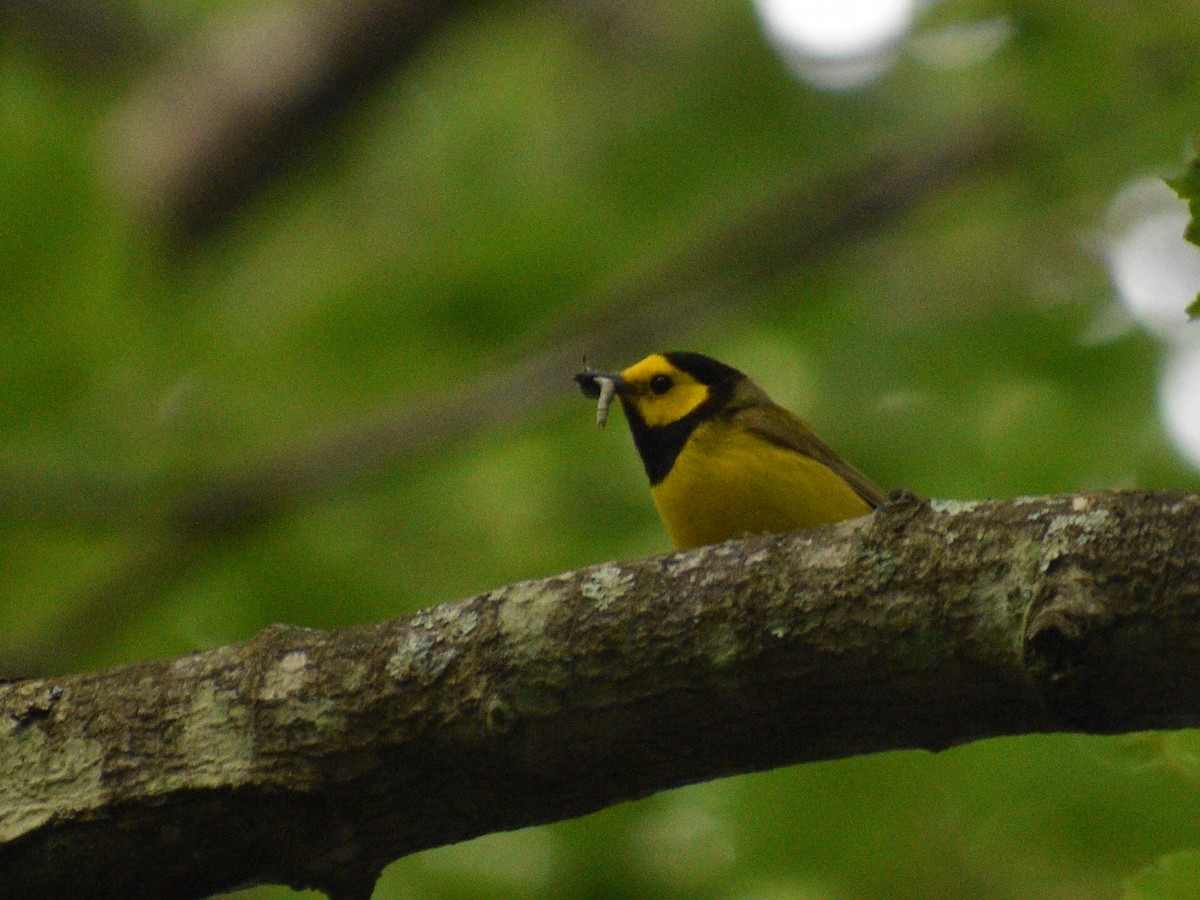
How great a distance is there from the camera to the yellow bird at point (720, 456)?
5.27 meters

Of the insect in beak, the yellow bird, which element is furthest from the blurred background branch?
the yellow bird

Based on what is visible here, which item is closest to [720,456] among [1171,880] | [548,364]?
[548,364]

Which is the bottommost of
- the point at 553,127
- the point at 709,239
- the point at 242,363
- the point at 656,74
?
the point at 242,363

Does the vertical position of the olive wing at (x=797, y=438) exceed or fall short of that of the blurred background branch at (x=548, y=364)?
it falls short

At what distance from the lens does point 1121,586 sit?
2654 millimetres

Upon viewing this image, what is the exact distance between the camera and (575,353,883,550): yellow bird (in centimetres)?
527

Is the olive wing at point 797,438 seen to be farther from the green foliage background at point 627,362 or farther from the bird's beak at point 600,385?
the green foliage background at point 627,362

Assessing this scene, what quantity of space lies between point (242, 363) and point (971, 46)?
436cm

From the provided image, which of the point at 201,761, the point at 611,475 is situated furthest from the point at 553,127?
the point at 201,761

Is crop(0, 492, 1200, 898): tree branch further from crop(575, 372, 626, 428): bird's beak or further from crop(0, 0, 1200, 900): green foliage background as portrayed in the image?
crop(575, 372, 626, 428): bird's beak

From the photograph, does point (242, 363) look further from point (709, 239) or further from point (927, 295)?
point (927, 295)

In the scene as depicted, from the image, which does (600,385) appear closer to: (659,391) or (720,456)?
(659,391)

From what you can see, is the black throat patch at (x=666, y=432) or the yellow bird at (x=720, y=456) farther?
the black throat patch at (x=666, y=432)

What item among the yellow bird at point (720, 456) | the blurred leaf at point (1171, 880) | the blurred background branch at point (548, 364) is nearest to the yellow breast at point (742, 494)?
the yellow bird at point (720, 456)
